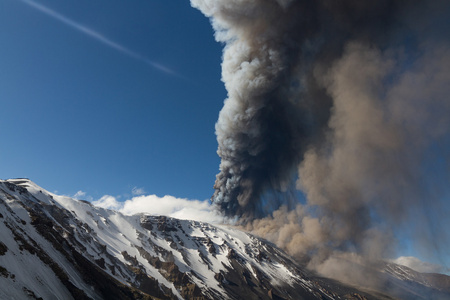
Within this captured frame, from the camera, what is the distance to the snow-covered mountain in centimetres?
3191

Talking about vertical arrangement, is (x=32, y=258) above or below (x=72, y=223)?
below

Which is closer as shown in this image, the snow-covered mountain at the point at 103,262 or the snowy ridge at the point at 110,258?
the snow-covered mountain at the point at 103,262

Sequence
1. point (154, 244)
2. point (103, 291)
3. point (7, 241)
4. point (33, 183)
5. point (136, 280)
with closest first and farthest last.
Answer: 1. point (7, 241)
2. point (103, 291)
3. point (136, 280)
4. point (33, 183)
5. point (154, 244)

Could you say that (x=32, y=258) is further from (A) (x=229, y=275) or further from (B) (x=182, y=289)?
(A) (x=229, y=275)

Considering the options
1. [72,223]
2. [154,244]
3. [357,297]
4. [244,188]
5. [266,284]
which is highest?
[244,188]

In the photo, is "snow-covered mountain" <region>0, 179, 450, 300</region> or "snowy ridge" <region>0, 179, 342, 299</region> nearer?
"snow-covered mountain" <region>0, 179, 450, 300</region>

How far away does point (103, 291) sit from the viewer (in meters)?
49.5

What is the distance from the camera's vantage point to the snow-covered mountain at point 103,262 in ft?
105

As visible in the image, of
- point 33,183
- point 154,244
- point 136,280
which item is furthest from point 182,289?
point 33,183

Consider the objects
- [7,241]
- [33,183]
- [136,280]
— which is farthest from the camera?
[33,183]

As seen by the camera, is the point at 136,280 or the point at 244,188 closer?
the point at 136,280

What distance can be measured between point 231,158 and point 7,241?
484 ft

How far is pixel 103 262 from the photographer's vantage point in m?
95.4

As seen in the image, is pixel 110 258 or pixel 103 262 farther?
pixel 110 258
